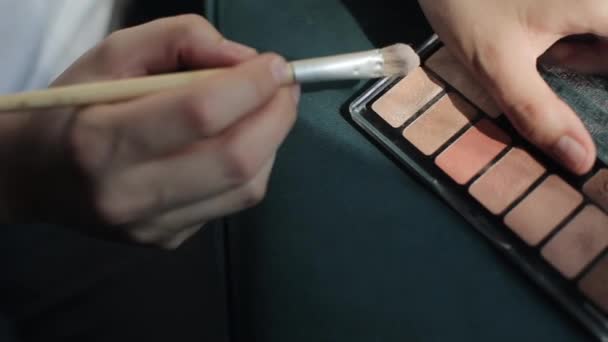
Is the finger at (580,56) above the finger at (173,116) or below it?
below

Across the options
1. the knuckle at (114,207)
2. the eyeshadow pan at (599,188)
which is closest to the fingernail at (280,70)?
the knuckle at (114,207)

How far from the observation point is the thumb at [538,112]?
1.26ft

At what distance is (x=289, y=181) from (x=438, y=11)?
158 millimetres

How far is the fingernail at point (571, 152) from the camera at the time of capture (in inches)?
15.1

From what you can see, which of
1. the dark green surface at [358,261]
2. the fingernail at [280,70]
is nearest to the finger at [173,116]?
the fingernail at [280,70]

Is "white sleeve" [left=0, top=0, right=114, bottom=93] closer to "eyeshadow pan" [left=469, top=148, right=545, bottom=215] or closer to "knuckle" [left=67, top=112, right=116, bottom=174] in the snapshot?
"knuckle" [left=67, top=112, right=116, bottom=174]

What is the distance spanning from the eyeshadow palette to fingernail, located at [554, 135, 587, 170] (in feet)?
0.04

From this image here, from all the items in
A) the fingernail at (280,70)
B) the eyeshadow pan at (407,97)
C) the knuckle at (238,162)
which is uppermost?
the fingernail at (280,70)

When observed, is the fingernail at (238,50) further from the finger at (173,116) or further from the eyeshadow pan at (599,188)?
the eyeshadow pan at (599,188)

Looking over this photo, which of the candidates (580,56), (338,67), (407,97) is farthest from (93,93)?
(580,56)

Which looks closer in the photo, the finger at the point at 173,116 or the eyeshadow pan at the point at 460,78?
the finger at the point at 173,116

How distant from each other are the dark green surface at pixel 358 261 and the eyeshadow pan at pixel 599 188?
7cm

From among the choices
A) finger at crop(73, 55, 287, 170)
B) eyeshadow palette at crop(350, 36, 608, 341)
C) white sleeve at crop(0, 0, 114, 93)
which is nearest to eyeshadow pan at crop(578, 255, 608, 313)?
eyeshadow palette at crop(350, 36, 608, 341)

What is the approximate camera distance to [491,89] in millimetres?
412
